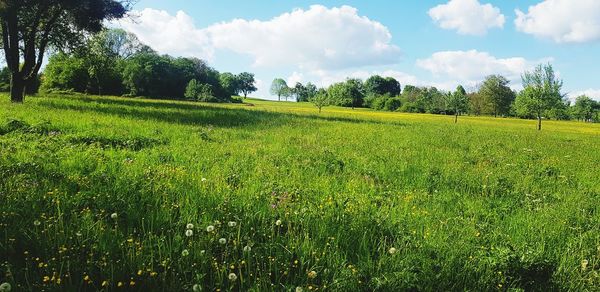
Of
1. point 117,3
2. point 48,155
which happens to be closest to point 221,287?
point 48,155

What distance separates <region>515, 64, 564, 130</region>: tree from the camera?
55.4 metres

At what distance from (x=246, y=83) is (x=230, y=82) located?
69.2ft

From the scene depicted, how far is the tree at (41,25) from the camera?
923 inches

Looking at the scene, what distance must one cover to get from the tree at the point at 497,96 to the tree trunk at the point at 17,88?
12521 centimetres

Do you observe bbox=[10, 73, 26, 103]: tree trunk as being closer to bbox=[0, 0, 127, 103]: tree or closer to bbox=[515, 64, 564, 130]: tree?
bbox=[0, 0, 127, 103]: tree

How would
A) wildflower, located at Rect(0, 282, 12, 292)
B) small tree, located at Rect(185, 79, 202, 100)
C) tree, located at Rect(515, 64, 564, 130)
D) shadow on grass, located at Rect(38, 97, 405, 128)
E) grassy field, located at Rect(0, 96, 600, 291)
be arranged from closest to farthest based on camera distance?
1. wildflower, located at Rect(0, 282, 12, 292)
2. grassy field, located at Rect(0, 96, 600, 291)
3. shadow on grass, located at Rect(38, 97, 405, 128)
4. tree, located at Rect(515, 64, 564, 130)
5. small tree, located at Rect(185, 79, 202, 100)

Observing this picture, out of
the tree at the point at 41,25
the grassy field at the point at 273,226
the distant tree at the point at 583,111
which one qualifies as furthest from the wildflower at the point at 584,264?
the distant tree at the point at 583,111

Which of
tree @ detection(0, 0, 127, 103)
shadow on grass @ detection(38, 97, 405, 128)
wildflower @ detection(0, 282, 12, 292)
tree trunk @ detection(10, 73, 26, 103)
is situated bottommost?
wildflower @ detection(0, 282, 12, 292)

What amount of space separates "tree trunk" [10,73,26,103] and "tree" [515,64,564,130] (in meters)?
60.5

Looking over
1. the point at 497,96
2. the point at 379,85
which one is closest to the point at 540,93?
the point at 497,96

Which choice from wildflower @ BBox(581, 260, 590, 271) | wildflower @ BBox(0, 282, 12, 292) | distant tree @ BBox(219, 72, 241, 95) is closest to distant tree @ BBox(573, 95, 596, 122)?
distant tree @ BBox(219, 72, 241, 95)

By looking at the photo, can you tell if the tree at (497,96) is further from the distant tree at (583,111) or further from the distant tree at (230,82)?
the distant tree at (230,82)

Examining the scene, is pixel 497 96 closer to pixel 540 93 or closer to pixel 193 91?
pixel 540 93

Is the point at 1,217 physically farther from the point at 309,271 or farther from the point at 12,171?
the point at 309,271
